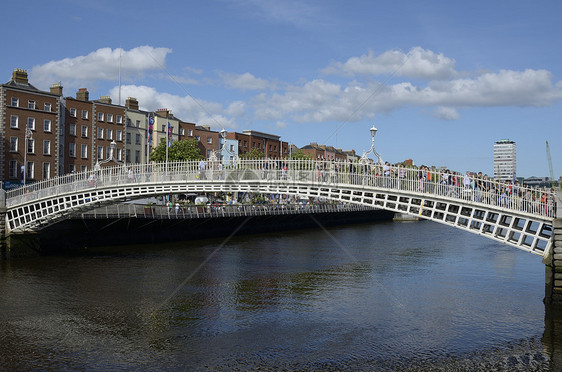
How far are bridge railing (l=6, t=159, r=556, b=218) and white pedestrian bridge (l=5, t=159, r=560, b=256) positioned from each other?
0.03 m

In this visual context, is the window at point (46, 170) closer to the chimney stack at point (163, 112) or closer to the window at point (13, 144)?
the window at point (13, 144)

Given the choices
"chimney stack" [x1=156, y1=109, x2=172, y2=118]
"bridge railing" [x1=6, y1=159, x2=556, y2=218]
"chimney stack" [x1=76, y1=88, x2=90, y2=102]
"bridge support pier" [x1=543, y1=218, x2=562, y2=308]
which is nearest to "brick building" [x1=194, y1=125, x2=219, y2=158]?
"chimney stack" [x1=156, y1=109, x2=172, y2=118]

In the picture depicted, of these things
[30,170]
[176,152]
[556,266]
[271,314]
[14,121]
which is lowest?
[271,314]

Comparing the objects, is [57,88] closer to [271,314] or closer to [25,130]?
[25,130]

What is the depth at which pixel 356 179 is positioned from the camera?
2411 cm

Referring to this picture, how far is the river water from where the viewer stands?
15.9 metres

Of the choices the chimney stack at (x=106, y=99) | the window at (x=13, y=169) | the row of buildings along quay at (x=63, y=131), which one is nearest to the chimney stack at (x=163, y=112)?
the row of buildings along quay at (x=63, y=131)

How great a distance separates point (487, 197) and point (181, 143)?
157 feet

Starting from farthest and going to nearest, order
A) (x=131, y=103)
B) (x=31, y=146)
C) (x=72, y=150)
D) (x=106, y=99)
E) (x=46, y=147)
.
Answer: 1. (x=131, y=103)
2. (x=106, y=99)
3. (x=72, y=150)
4. (x=46, y=147)
5. (x=31, y=146)

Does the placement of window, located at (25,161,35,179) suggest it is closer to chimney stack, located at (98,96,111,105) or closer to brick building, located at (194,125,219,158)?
chimney stack, located at (98,96,111,105)

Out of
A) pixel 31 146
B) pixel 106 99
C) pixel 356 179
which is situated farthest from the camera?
pixel 106 99

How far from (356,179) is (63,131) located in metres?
43.1

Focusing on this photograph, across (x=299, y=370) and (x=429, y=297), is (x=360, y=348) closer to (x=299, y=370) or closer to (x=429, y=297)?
(x=299, y=370)

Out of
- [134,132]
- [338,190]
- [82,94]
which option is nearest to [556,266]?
[338,190]
